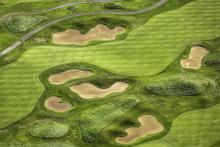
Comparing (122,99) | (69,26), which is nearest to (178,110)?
(122,99)

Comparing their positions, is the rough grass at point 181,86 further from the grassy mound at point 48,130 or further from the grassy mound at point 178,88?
the grassy mound at point 48,130

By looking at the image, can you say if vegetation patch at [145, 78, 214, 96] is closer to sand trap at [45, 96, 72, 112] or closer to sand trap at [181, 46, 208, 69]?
sand trap at [181, 46, 208, 69]

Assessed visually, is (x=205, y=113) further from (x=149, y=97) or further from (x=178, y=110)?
(x=149, y=97)

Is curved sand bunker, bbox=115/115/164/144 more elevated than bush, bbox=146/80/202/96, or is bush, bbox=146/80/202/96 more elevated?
bush, bbox=146/80/202/96

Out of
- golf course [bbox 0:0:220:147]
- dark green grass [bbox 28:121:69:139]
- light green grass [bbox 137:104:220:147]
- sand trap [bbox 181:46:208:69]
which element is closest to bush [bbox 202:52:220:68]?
golf course [bbox 0:0:220:147]

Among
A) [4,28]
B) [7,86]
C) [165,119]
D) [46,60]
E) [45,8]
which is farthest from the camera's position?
[45,8]

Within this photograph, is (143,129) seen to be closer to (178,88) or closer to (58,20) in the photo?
(178,88)
